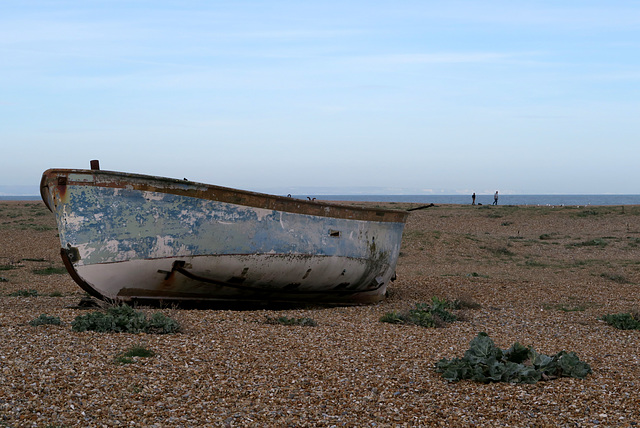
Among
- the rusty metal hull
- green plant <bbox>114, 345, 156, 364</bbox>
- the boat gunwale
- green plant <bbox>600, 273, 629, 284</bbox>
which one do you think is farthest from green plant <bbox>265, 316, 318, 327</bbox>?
green plant <bbox>600, 273, 629, 284</bbox>

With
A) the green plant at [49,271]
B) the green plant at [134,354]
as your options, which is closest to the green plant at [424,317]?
the green plant at [134,354]

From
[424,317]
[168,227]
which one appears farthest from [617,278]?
[168,227]

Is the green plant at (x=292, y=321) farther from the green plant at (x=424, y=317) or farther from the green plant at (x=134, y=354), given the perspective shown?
the green plant at (x=134, y=354)

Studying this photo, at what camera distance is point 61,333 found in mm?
6434

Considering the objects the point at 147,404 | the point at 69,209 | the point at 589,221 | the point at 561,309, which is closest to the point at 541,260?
the point at 561,309

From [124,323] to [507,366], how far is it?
14.0 feet

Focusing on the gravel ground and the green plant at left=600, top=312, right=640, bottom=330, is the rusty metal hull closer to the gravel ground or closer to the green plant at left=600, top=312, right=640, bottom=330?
the gravel ground

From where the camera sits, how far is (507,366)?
5.64 meters

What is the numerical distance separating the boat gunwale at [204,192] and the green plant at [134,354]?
2.84m

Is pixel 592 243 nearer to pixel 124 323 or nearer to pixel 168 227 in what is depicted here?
pixel 168 227

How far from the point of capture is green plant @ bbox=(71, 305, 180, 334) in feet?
22.1

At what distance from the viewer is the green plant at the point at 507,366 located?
557 cm

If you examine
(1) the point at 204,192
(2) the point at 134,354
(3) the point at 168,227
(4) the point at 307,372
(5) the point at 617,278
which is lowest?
(5) the point at 617,278

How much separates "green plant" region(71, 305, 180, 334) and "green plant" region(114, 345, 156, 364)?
0.81m
